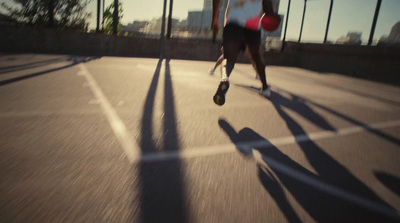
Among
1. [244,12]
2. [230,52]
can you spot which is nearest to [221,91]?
[230,52]

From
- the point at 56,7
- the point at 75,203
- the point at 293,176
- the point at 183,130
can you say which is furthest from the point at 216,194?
the point at 56,7

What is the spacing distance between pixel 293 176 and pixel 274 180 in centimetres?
17

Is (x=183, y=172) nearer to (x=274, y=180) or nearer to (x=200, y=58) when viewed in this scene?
(x=274, y=180)

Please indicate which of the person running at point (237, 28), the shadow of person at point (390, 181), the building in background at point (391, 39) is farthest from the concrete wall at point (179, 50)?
the shadow of person at point (390, 181)

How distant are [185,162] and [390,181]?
57.1 inches

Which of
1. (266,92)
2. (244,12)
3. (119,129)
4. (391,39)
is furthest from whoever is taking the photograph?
(391,39)

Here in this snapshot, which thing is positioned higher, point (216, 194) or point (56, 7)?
point (56, 7)

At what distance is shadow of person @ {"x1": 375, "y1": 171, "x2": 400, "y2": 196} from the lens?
1.69 meters

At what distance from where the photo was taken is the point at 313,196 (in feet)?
4.97

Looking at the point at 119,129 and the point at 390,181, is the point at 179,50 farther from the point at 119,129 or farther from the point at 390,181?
the point at 390,181

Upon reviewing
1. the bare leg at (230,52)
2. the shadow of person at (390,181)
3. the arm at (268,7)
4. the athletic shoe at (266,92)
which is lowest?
the shadow of person at (390,181)

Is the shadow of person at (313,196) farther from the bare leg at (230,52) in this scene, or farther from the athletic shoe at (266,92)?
the athletic shoe at (266,92)

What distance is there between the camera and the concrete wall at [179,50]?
10.4 m

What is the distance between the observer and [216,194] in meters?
1.45
